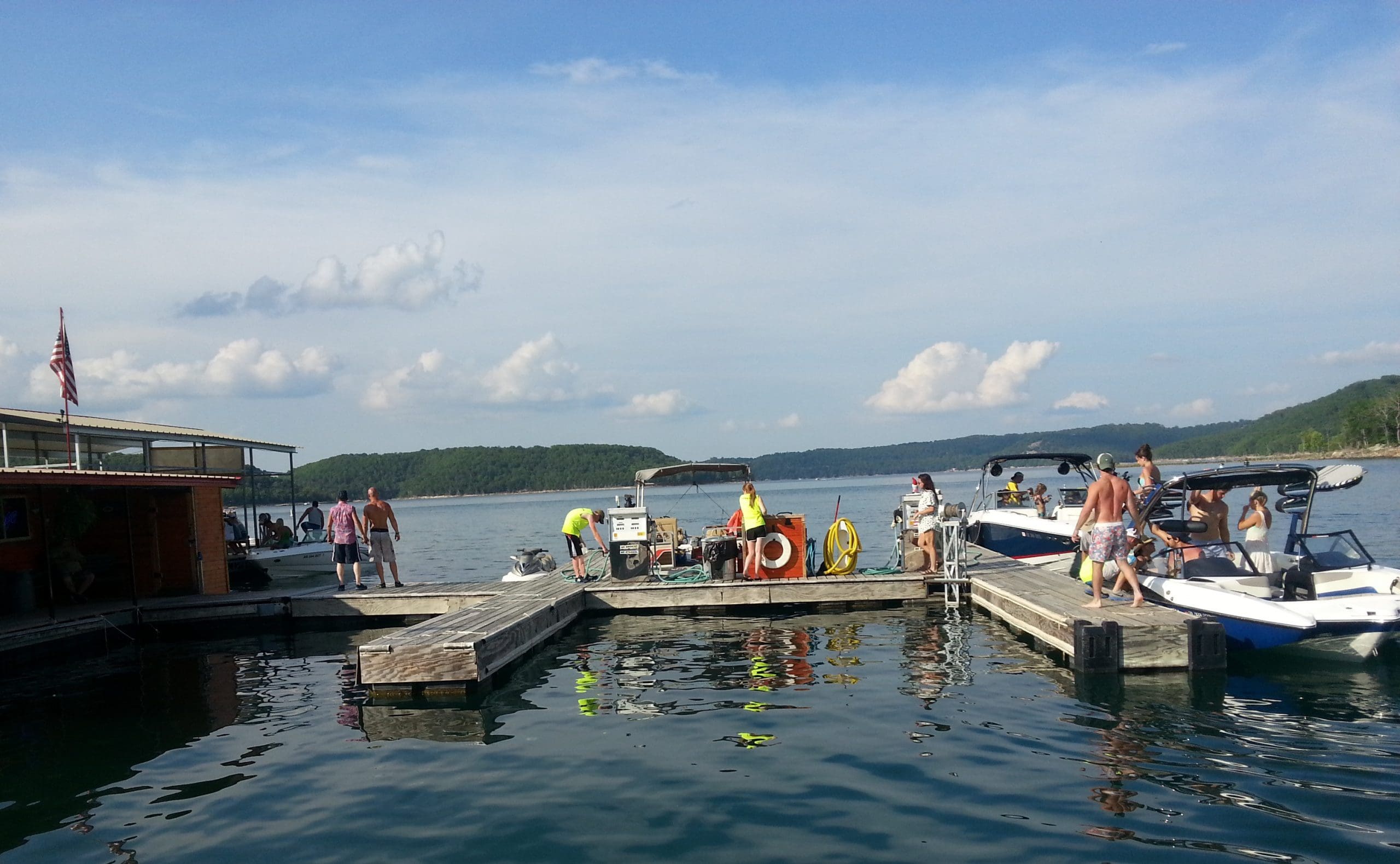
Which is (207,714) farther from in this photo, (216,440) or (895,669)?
(216,440)

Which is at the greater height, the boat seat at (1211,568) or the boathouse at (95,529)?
the boathouse at (95,529)

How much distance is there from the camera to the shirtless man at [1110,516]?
1150cm

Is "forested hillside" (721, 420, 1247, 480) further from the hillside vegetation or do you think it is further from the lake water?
the lake water

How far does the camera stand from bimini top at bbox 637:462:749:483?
17750 millimetres

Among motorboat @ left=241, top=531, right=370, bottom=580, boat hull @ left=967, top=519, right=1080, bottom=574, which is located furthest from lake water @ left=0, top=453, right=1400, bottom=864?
motorboat @ left=241, top=531, right=370, bottom=580

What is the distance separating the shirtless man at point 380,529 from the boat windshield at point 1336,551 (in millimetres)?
13401

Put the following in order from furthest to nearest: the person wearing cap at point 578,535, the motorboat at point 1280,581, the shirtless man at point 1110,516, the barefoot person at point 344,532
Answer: the person wearing cap at point 578,535 < the barefoot person at point 344,532 < the shirtless man at point 1110,516 < the motorboat at point 1280,581

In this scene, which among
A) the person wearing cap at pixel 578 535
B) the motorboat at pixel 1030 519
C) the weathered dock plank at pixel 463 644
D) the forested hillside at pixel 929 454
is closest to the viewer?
the weathered dock plank at pixel 463 644

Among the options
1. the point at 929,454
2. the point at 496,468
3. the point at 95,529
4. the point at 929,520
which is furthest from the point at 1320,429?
the point at 95,529

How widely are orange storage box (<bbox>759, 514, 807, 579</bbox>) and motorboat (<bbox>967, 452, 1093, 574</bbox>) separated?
4303 mm

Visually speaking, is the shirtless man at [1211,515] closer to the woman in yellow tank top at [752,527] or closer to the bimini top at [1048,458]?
the bimini top at [1048,458]

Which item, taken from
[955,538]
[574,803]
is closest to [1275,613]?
[955,538]

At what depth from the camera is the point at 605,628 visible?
15.5 meters

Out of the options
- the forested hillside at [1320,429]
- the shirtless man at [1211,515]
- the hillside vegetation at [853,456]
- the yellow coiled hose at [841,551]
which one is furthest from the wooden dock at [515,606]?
the forested hillside at [1320,429]
